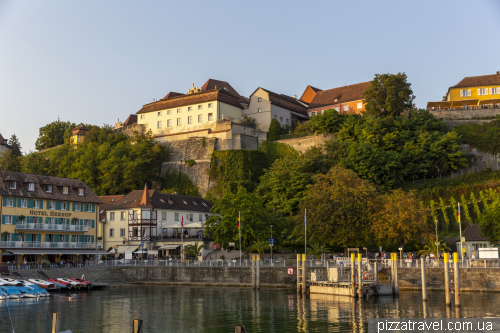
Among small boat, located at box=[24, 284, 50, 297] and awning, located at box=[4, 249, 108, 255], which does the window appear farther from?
small boat, located at box=[24, 284, 50, 297]

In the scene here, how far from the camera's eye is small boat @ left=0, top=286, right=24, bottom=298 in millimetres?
43172

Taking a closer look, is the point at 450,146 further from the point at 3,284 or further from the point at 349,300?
the point at 3,284

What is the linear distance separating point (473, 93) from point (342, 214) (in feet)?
163

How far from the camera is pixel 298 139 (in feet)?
277

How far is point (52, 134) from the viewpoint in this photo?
114 m

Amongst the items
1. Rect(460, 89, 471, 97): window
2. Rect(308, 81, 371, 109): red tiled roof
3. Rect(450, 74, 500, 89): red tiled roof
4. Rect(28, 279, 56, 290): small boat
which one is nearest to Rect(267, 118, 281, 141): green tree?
Rect(308, 81, 371, 109): red tiled roof

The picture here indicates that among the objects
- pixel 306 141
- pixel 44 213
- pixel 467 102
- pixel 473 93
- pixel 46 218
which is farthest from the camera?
pixel 473 93

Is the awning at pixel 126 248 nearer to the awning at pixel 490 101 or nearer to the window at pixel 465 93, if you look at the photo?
the awning at pixel 490 101

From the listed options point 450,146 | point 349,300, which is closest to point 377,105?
point 450,146

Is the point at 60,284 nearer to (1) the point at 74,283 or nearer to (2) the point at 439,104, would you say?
(1) the point at 74,283

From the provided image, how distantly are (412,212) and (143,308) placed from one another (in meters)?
28.3

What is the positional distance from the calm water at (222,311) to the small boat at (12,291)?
1.27 metres

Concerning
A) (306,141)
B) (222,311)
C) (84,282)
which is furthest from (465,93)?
(222,311)

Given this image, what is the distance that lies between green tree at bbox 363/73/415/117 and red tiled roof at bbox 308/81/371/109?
13615 millimetres
